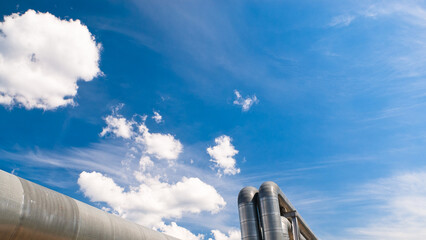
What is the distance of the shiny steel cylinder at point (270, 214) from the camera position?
16922 mm

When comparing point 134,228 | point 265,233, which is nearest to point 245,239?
point 265,233

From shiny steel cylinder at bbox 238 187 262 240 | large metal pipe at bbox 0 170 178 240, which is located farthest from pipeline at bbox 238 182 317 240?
large metal pipe at bbox 0 170 178 240

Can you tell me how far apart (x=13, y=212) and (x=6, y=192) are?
0.37m

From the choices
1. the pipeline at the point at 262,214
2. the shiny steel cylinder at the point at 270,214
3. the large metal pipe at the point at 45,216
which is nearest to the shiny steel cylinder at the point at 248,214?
the pipeline at the point at 262,214

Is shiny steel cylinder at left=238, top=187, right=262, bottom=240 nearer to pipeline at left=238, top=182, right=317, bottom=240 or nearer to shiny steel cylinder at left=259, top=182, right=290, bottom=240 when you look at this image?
pipeline at left=238, top=182, right=317, bottom=240

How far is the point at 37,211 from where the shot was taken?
18.5ft

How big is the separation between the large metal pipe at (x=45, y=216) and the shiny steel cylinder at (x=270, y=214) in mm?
11248

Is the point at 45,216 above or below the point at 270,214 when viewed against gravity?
below

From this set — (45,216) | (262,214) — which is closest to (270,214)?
(262,214)

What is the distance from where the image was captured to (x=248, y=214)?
17.9 metres

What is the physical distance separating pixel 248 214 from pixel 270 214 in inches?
53.3

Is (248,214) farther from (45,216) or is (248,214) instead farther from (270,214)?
(45,216)

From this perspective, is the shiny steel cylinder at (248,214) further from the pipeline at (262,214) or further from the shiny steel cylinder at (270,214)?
the shiny steel cylinder at (270,214)

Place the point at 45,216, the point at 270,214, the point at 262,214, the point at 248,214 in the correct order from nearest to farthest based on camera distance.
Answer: the point at 45,216 < the point at 270,214 < the point at 262,214 < the point at 248,214
